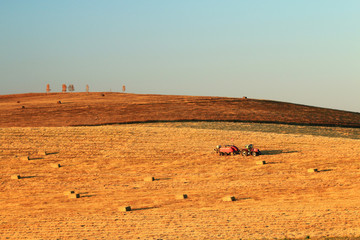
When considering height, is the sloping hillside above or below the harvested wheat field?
above

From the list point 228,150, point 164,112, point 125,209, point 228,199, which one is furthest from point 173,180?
point 164,112

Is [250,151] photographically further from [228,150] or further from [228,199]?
[228,199]

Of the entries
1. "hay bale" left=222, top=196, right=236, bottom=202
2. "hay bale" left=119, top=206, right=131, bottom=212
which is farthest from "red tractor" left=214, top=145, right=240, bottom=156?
"hay bale" left=119, top=206, right=131, bottom=212

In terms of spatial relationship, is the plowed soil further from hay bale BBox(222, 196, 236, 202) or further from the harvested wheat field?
hay bale BBox(222, 196, 236, 202)

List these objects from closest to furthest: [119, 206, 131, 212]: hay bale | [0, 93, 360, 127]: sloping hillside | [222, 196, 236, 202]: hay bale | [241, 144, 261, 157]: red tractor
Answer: [119, 206, 131, 212]: hay bale
[222, 196, 236, 202]: hay bale
[241, 144, 261, 157]: red tractor
[0, 93, 360, 127]: sloping hillside

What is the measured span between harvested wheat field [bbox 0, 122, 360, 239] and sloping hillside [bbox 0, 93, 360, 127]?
10.7 metres

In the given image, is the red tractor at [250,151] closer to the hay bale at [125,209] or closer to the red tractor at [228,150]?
the red tractor at [228,150]

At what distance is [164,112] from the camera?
7069 cm

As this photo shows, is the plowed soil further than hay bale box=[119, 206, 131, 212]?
No

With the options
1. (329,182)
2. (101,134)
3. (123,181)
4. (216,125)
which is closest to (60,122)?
(101,134)

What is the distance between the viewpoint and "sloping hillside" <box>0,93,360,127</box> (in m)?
65.4

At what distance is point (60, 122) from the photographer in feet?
208

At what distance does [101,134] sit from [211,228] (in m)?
29.4

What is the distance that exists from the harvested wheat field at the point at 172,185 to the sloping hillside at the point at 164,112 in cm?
1070
